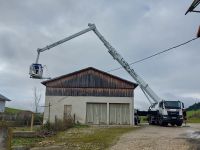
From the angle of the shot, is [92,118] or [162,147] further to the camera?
[92,118]

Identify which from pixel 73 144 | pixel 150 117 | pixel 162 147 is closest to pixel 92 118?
pixel 150 117

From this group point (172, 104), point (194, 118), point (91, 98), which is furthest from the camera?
point (194, 118)

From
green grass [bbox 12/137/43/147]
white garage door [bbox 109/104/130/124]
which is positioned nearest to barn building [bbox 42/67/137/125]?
white garage door [bbox 109/104/130/124]

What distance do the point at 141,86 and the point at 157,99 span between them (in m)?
2.29


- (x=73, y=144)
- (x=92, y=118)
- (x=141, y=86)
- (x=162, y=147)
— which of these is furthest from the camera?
(x=141, y=86)

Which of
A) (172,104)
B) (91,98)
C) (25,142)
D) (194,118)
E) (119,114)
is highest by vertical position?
(91,98)

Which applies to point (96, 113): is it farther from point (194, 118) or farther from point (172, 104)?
point (194, 118)

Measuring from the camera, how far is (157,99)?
38.8 meters

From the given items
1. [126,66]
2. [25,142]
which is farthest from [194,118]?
[25,142]

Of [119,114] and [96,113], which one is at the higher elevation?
[96,113]

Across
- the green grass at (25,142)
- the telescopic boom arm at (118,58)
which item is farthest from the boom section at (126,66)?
the green grass at (25,142)

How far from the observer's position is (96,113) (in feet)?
121

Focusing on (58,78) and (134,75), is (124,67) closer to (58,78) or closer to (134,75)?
(134,75)

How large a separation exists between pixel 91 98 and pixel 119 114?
3.43 metres
